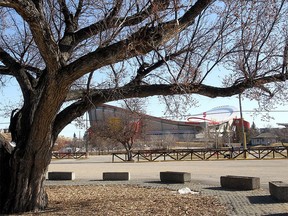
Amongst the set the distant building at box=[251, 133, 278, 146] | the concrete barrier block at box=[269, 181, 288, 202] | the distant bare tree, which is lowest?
the concrete barrier block at box=[269, 181, 288, 202]

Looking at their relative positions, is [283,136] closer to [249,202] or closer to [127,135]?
[127,135]

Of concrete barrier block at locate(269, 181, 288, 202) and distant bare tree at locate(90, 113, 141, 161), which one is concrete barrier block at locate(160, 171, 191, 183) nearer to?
concrete barrier block at locate(269, 181, 288, 202)

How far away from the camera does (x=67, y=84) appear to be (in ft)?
25.9

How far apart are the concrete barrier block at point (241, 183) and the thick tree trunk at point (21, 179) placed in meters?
6.79

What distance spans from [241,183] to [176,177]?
11.4 feet

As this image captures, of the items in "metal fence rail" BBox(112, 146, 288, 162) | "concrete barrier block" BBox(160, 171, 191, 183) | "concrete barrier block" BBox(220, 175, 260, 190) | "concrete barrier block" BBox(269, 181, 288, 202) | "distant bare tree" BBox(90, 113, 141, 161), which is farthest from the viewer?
"distant bare tree" BBox(90, 113, 141, 161)

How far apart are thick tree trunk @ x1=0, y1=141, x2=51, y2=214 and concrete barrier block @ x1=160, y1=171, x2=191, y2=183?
24.5 feet

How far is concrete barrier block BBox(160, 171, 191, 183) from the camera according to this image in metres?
16.0

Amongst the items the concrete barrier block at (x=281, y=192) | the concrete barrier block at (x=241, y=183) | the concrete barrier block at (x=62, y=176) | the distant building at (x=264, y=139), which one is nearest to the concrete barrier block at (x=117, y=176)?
the concrete barrier block at (x=62, y=176)

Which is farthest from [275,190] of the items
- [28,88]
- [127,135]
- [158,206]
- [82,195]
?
[127,135]

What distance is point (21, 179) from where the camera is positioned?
948 cm

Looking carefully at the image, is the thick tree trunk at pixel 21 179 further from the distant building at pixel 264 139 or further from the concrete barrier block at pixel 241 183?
the distant building at pixel 264 139

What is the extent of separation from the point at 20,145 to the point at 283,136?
97727 millimetres

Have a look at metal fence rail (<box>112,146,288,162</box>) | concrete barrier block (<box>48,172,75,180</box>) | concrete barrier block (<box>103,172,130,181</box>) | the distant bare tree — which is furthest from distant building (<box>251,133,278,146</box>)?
concrete barrier block (<box>103,172,130,181</box>)
